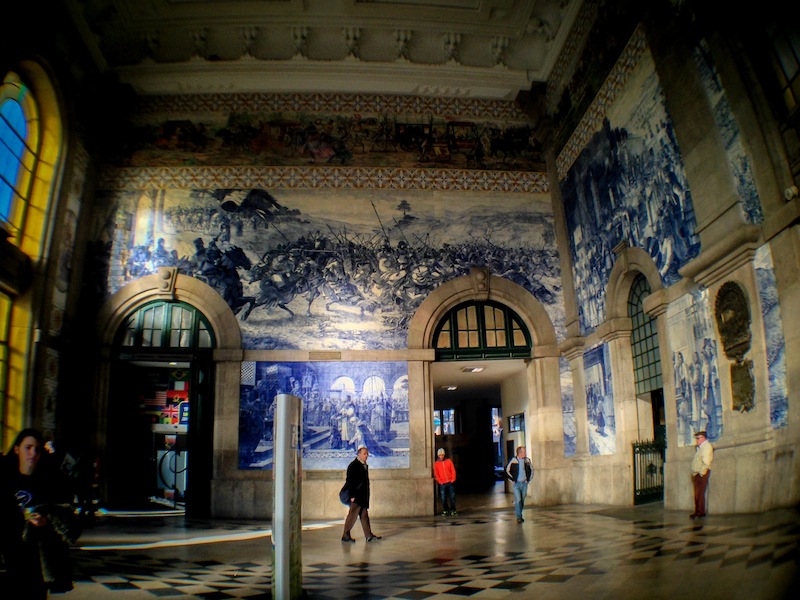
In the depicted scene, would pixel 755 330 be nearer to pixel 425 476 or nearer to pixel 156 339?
pixel 425 476

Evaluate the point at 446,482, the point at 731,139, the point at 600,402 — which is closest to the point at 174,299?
the point at 446,482

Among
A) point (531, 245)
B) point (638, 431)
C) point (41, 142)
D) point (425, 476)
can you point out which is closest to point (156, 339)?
point (41, 142)

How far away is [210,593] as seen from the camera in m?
4.59

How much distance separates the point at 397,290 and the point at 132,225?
658 centimetres

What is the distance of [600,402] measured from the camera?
1217 centimetres

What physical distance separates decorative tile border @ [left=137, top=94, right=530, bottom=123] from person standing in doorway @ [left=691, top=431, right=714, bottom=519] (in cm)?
1000

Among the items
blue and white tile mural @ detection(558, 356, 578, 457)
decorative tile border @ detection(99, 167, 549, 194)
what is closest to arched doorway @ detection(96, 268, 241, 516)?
decorative tile border @ detection(99, 167, 549, 194)

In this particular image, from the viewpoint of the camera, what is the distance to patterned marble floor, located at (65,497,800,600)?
4.09 meters

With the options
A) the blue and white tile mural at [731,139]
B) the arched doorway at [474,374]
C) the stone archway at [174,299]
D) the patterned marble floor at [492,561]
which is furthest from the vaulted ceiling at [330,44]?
the patterned marble floor at [492,561]

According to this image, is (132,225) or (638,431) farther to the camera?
(132,225)

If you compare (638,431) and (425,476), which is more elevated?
(638,431)

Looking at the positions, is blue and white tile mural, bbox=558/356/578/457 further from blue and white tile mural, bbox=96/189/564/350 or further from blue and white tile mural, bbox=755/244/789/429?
blue and white tile mural, bbox=755/244/789/429

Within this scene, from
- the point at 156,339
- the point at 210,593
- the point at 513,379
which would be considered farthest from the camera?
the point at 513,379

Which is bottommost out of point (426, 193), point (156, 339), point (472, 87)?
point (156, 339)
